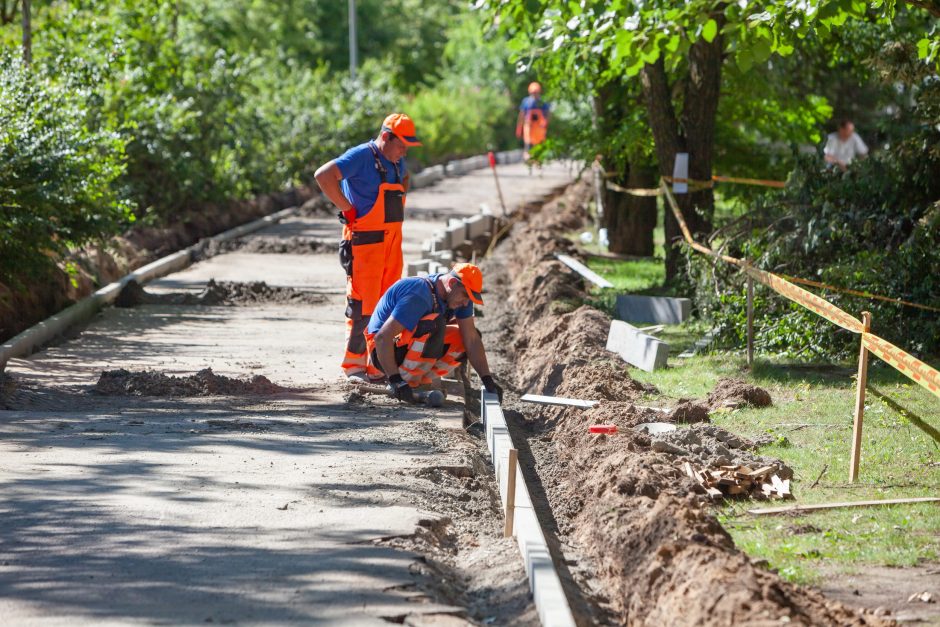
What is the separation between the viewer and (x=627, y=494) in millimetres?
6477

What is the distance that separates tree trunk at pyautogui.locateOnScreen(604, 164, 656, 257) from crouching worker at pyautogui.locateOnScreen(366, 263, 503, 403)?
846 cm

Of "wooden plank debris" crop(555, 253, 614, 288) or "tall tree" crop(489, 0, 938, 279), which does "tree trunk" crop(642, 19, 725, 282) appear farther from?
"wooden plank debris" crop(555, 253, 614, 288)

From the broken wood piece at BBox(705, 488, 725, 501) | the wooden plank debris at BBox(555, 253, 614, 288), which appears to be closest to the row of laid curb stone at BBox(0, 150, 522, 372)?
the wooden plank debris at BBox(555, 253, 614, 288)

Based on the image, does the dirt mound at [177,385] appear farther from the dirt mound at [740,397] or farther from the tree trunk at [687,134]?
the tree trunk at [687,134]

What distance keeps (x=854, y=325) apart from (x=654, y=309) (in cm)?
527

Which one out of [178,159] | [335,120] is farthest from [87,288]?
[335,120]

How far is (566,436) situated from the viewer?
844 centimetres

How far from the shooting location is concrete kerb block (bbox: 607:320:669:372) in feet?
34.1

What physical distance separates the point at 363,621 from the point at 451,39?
40835 mm

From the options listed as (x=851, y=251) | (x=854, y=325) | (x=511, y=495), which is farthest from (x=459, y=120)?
(x=511, y=495)

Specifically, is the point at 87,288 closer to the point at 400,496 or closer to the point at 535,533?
the point at 400,496

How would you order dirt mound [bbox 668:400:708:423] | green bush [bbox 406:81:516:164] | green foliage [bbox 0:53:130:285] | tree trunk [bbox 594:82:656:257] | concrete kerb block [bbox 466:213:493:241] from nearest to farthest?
dirt mound [bbox 668:400:708:423] → green foliage [bbox 0:53:130:285] → tree trunk [bbox 594:82:656:257] → concrete kerb block [bbox 466:213:493:241] → green bush [bbox 406:81:516:164]

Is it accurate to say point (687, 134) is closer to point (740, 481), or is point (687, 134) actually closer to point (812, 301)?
point (812, 301)

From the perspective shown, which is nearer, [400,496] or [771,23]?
[400,496]
